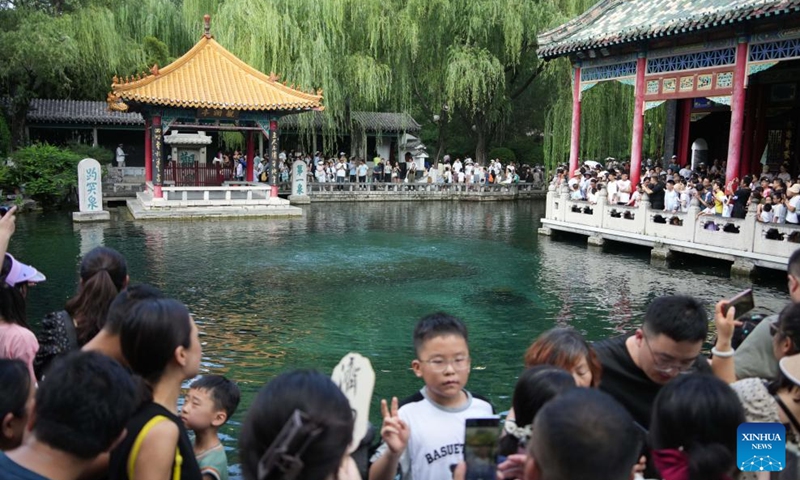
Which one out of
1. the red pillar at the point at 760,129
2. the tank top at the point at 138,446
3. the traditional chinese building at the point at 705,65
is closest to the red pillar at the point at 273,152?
the traditional chinese building at the point at 705,65

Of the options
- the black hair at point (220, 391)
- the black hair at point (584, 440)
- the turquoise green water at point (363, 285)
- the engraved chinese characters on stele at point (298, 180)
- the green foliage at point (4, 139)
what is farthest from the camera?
the engraved chinese characters on stele at point (298, 180)

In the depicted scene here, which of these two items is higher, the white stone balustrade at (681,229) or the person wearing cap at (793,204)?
the person wearing cap at (793,204)

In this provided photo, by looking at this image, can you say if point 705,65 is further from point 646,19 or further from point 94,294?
point 94,294

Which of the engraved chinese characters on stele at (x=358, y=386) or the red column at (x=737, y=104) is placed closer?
the engraved chinese characters on stele at (x=358, y=386)

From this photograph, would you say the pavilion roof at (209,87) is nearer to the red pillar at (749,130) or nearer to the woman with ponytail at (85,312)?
the red pillar at (749,130)

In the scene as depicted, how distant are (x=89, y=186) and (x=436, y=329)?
50.2 ft

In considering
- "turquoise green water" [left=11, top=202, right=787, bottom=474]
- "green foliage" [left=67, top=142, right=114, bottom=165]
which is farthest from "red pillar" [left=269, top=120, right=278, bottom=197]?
"green foliage" [left=67, top=142, right=114, bottom=165]

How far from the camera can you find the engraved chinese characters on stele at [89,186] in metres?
15.9

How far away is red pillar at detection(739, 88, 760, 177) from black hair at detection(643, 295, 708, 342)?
15026 mm

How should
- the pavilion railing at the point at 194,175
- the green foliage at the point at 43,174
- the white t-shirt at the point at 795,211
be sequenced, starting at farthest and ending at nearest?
the pavilion railing at the point at 194,175 < the green foliage at the point at 43,174 < the white t-shirt at the point at 795,211

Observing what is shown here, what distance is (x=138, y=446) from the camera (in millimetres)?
1959

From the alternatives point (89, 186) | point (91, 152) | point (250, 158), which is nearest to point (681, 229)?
point (89, 186)

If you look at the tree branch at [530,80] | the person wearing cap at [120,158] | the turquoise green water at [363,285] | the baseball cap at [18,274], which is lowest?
the turquoise green water at [363,285]

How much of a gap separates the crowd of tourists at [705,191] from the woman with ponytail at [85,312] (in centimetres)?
999
